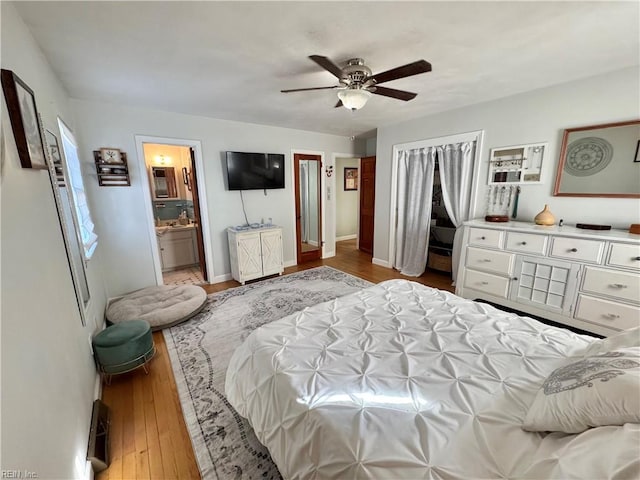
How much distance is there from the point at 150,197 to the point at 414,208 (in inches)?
156

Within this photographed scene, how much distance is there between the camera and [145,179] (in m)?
3.38

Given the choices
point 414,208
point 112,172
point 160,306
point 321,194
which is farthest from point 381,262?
point 112,172

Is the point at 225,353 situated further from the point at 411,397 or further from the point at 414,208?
the point at 414,208

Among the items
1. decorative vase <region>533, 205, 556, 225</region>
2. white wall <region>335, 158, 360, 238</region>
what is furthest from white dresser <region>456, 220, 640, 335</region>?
white wall <region>335, 158, 360, 238</region>

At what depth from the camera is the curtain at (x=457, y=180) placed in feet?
11.6

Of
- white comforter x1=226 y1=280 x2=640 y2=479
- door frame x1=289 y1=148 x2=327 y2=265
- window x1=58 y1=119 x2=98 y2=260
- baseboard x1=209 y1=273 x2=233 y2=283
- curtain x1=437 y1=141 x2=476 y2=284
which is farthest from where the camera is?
door frame x1=289 y1=148 x2=327 y2=265

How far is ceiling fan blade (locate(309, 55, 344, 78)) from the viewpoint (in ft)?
5.52

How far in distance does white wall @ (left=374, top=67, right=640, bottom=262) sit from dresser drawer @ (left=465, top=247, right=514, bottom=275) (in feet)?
2.06

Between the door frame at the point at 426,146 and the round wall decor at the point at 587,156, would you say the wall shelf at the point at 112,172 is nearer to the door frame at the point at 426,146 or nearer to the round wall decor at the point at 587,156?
the door frame at the point at 426,146

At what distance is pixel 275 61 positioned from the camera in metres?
2.05

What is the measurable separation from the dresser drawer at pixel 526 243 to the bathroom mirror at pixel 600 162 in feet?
2.06

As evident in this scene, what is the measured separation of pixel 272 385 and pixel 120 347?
4.98 feet

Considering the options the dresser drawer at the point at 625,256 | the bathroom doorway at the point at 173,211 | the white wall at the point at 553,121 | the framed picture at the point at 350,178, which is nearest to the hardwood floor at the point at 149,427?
the bathroom doorway at the point at 173,211

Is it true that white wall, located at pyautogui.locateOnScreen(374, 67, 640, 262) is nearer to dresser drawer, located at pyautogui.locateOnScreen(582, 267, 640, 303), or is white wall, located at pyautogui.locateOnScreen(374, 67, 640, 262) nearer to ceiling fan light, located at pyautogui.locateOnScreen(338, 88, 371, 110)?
dresser drawer, located at pyautogui.locateOnScreen(582, 267, 640, 303)
